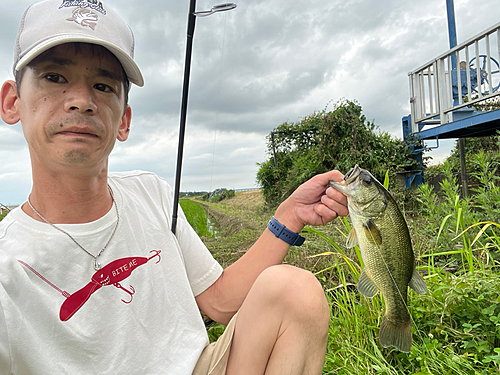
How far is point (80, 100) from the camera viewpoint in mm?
1281

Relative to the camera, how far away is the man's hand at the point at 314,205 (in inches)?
66.4

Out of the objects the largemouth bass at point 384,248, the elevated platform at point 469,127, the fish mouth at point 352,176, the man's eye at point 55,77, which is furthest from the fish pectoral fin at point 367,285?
the elevated platform at point 469,127

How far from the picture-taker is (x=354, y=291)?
2.79 meters

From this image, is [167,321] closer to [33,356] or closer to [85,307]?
[85,307]

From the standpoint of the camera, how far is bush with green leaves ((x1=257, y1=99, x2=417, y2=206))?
7062mm

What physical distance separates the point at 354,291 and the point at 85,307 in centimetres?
221

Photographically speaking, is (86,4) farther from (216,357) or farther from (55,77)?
(216,357)

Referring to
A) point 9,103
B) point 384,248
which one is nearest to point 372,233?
point 384,248

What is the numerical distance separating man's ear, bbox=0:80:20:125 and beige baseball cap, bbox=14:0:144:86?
0.12m

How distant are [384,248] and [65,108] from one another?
5.15ft

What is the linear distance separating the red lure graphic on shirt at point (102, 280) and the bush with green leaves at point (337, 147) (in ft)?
20.6

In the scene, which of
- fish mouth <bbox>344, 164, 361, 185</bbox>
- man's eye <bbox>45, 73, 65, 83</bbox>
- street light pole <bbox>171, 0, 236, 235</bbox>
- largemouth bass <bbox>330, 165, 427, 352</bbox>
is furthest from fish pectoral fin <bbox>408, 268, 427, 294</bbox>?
man's eye <bbox>45, 73, 65, 83</bbox>

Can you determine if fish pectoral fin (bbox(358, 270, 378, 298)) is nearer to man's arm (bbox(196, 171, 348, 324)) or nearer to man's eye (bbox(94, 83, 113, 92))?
man's arm (bbox(196, 171, 348, 324))

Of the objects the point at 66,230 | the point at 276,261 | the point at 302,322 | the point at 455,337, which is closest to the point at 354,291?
the point at 455,337
